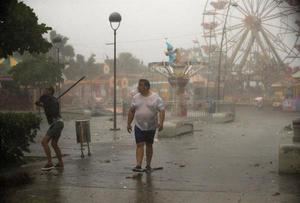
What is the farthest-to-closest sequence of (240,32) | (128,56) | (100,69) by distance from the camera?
(128,56) → (100,69) → (240,32)

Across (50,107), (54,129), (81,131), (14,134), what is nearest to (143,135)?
(54,129)

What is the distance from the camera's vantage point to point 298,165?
8.31m

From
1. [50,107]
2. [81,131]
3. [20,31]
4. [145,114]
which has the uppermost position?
[20,31]

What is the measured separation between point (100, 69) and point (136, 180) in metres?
78.1

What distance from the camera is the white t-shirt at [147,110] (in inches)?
352

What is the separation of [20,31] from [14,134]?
1.82 meters

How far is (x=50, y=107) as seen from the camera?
9305 millimetres

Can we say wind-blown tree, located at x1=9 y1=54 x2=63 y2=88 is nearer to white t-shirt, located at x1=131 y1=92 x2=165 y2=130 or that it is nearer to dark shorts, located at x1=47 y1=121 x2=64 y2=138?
dark shorts, located at x1=47 y1=121 x2=64 y2=138

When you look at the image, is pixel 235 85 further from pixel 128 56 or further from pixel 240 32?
pixel 128 56

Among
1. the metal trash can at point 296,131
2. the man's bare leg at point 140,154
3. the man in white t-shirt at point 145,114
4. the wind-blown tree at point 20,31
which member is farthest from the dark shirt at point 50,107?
the metal trash can at point 296,131

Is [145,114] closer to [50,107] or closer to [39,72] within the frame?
[50,107]

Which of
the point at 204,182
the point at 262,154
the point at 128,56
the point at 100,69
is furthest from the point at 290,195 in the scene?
the point at 128,56

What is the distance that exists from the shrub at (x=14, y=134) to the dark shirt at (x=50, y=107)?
446 millimetres

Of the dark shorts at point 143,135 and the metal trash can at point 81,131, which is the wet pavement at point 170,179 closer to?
the metal trash can at point 81,131
